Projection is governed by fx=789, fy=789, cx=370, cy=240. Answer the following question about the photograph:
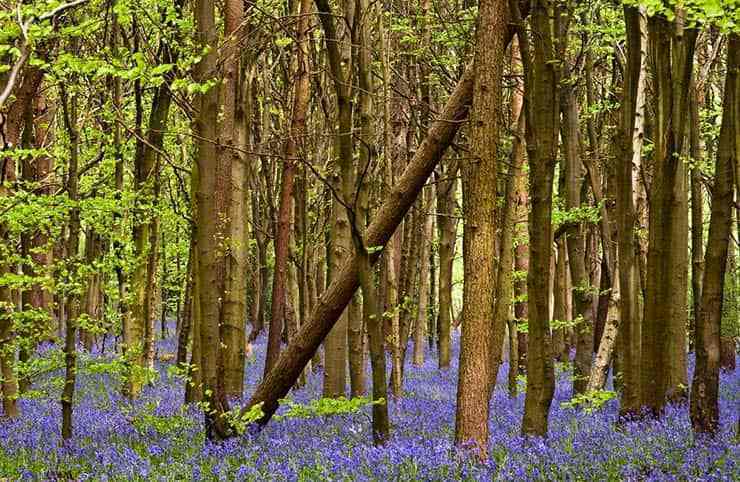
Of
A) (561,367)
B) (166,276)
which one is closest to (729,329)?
(561,367)

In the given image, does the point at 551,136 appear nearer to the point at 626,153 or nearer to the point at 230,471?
the point at 626,153

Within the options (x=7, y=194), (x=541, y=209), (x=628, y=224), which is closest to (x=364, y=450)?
(x=541, y=209)

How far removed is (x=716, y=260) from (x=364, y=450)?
12.8 feet

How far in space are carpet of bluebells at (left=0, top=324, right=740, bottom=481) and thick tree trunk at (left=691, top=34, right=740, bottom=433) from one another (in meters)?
0.34

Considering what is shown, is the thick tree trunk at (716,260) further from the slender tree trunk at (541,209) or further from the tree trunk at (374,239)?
the tree trunk at (374,239)

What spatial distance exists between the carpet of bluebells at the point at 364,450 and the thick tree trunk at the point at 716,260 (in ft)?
1.12

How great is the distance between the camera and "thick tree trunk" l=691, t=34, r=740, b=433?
7652 mm

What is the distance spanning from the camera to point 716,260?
7617 millimetres

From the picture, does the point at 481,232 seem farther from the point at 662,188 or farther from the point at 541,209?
the point at 662,188

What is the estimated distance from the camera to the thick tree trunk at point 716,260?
25.1ft

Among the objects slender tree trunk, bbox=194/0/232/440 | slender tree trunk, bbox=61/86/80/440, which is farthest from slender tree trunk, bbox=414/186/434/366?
slender tree trunk, bbox=194/0/232/440

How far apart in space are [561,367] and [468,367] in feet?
38.5

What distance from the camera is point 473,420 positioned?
24.7ft

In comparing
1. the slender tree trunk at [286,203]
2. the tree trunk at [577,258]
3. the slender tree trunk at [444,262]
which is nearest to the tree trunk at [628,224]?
the tree trunk at [577,258]
